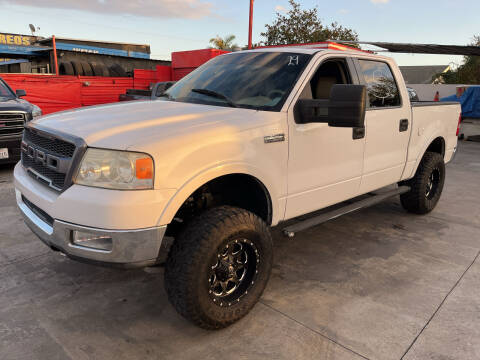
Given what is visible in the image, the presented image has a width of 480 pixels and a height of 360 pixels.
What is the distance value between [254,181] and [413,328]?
147cm

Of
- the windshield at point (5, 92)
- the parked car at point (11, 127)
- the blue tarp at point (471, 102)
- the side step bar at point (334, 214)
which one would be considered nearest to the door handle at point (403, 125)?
the side step bar at point (334, 214)

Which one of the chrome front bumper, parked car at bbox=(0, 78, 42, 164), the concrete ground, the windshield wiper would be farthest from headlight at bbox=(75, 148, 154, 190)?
parked car at bbox=(0, 78, 42, 164)

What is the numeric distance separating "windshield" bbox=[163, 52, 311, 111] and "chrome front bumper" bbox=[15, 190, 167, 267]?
1.30m

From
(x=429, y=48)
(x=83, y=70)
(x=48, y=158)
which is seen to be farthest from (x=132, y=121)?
(x=83, y=70)

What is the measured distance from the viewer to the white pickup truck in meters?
2.23

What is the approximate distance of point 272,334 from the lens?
2.62 m

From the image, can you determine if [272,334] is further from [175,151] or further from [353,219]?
[353,219]

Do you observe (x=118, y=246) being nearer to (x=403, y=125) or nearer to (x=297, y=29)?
(x=403, y=125)

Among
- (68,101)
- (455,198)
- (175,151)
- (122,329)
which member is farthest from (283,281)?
(68,101)

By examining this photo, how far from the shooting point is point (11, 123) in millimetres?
6613

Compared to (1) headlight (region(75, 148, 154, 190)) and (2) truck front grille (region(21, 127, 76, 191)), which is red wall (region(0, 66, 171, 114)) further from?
(1) headlight (region(75, 148, 154, 190))

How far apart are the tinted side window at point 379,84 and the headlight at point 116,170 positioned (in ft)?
8.02

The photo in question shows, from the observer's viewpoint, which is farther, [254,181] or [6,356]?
[254,181]

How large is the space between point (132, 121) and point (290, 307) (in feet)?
5.66
